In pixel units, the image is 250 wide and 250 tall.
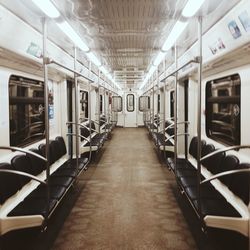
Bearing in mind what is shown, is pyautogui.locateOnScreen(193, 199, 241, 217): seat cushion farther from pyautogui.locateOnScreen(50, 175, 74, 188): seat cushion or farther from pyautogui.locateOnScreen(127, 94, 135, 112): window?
pyautogui.locateOnScreen(127, 94, 135, 112): window

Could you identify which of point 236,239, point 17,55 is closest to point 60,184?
point 17,55

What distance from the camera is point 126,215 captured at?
337cm

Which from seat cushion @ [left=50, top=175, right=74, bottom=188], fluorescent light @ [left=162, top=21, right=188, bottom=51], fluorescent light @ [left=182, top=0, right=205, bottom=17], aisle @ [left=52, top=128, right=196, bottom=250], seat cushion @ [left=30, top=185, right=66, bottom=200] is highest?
fluorescent light @ [left=162, top=21, right=188, bottom=51]

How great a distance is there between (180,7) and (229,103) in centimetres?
136

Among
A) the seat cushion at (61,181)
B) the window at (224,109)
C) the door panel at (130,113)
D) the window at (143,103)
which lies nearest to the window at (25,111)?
the seat cushion at (61,181)

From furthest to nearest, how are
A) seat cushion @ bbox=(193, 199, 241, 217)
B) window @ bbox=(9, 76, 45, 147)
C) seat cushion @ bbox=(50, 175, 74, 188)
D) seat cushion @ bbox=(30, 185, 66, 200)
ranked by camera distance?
seat cushion @ bbox=(50, 175, 74, 188) → window @ bbox=(9, 76, 45, 147) → seat cushion @ bbox=(30, 185, 66, 200) → seat cushion @ bbox=(193, 199, 241, 217)

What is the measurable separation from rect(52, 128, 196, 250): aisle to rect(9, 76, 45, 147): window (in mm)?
1100

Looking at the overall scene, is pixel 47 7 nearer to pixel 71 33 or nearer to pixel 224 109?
pixel 71 33

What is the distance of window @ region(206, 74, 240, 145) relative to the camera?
3.28 m

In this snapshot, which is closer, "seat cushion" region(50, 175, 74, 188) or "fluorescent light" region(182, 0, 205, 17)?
"fluorescent light" region(182, 0, 205, 17)

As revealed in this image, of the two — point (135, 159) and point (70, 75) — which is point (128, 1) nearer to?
point (70, 75)

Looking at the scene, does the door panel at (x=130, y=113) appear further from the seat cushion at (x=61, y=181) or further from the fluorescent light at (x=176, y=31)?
the seat cushion at (x=61, y=181)

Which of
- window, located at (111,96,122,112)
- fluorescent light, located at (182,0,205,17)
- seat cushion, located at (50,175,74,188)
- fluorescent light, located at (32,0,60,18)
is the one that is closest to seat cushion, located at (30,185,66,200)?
seat cushion, located at (50,175,74,188)

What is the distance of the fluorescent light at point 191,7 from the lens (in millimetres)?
2298
